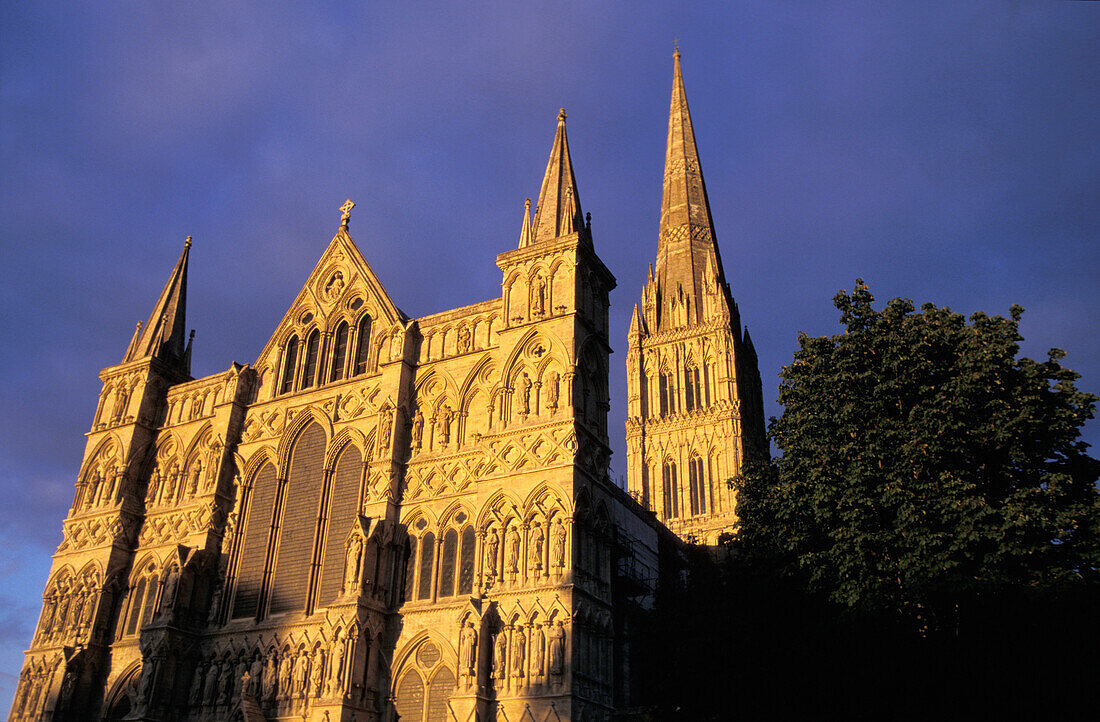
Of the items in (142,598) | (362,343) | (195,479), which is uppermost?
(362,343)

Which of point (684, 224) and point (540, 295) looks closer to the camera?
point (540, 295)

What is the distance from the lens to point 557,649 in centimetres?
2162

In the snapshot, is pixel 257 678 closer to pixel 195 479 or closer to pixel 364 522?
pixel 364 522

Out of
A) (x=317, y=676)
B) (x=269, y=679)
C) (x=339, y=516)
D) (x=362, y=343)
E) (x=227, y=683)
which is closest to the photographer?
(x=317, y=676)

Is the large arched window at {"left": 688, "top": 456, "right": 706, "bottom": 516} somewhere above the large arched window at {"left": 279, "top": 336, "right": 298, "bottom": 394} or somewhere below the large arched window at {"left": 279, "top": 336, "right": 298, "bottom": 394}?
above

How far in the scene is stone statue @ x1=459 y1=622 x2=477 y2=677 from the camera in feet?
73.2

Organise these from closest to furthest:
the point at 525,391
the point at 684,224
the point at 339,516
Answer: the point at 525,391 → the point at 339,516 → the point at 684,224

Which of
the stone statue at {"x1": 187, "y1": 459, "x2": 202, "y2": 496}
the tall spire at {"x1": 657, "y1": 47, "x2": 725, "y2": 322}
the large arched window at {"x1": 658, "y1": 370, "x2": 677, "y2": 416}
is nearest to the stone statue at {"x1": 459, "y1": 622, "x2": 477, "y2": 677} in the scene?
the stone statue at {"x1": 187, "y1": 459, "x2": 202, "y2": 496}

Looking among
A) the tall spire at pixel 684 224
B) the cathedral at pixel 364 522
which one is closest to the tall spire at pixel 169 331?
the cathedral at pixel 364 522

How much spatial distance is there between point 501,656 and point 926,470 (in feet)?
37.1

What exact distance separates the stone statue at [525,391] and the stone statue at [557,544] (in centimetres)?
367

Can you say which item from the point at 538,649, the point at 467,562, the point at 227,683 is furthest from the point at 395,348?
the point at 538,649

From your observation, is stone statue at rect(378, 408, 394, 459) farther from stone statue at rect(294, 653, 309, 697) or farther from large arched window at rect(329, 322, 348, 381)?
stone statue at rect(294, 653, 309, 697)

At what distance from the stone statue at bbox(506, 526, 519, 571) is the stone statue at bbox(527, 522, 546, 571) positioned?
39cm
